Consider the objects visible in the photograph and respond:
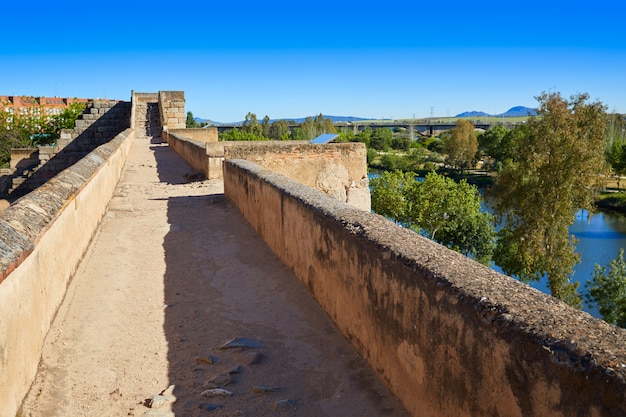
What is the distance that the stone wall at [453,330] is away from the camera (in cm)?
180

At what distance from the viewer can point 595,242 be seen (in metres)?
43.6

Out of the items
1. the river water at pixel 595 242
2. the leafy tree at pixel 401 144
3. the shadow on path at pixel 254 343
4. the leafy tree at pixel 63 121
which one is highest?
the leafy tree at pixel 63 121

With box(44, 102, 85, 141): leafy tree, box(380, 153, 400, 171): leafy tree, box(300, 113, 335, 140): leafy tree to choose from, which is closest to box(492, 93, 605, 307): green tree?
box(44, 102, 85, 141): leafy tree

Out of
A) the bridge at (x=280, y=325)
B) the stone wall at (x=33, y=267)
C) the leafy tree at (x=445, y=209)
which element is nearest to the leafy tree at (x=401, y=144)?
the leafy tree at (x=445, y=209)

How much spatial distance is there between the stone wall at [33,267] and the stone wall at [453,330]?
2.06 meters

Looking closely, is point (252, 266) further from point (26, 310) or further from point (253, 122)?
point (253, 122)

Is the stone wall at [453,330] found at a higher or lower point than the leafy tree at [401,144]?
higher

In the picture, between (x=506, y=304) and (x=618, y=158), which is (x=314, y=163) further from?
(x=618, y=158)

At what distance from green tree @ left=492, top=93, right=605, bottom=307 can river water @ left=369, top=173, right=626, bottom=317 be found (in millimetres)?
10529

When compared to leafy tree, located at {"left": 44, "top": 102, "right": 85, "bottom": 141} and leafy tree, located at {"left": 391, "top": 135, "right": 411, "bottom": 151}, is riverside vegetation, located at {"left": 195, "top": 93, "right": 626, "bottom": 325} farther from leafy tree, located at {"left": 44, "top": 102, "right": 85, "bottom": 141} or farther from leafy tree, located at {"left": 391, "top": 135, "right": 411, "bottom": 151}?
leafy tree, located at {"left": 391, "top": 135, "right": 411, "bottom": 151}

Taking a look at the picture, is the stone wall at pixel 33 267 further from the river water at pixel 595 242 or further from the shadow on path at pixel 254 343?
the river water at pixel 595 242

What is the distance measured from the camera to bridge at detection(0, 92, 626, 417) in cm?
207

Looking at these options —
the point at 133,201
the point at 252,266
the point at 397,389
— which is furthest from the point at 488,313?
the point at 133,201

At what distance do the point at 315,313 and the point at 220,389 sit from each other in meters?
1.33
